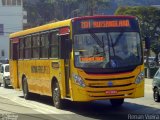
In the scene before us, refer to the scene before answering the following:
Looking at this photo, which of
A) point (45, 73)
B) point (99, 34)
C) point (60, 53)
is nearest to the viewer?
point (99, 34)

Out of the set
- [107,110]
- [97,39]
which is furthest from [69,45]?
[107,110]

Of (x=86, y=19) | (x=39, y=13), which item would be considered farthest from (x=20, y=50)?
(x=39, y=13)

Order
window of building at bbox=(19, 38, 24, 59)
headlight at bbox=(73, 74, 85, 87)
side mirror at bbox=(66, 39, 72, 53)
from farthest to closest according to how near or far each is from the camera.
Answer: window of building at bbox=(19, 38, 24, 59) → side mirror at bbox=(66, 39, 72, 53) → headlight at bbox=(73, 74, 85, 87)

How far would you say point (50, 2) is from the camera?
122 metres

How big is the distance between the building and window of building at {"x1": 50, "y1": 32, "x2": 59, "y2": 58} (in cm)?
7926

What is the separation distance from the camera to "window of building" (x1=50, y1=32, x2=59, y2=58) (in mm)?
17266

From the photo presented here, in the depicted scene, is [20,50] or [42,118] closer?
[42,118]

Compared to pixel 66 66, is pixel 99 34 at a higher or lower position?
higher

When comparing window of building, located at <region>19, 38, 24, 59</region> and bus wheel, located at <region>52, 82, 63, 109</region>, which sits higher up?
window of building, located at <region>19, 38, 24, 59</region>

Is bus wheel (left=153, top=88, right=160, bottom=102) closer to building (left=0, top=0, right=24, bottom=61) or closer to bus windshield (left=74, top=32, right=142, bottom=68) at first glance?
bus windshield (left=74, top=32, right=142, bottom=68)

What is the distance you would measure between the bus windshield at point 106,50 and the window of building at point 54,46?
5.98 ft

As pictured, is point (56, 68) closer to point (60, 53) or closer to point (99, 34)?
point (60, 53)

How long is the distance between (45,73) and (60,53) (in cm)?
236

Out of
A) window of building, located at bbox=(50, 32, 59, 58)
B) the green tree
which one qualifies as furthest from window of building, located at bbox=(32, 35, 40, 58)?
the green tree
